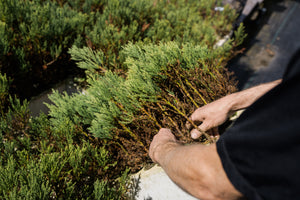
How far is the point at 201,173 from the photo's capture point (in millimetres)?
999

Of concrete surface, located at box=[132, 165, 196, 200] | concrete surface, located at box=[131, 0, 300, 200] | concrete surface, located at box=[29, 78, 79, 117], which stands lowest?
concrete surface, located at box=[29, 78, 79, 117]

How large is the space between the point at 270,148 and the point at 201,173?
0.34m

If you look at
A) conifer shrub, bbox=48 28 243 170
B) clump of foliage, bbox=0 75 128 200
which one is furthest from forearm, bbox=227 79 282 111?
clump of foliage, bbox=0 75 128 200

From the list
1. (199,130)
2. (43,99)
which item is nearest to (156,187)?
(199,130)

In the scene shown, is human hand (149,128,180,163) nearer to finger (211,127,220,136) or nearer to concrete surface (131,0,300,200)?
finger (211,127,220,136)

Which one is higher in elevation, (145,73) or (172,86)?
(145,73)

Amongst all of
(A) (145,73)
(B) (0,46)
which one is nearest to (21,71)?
(B) (0,46)

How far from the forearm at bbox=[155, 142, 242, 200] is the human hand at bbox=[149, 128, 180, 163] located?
0.18 meters

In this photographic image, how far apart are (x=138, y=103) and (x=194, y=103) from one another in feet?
1.85

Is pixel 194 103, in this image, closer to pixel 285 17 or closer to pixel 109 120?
pixel 109 120

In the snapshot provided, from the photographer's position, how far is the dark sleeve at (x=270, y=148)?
735 mm

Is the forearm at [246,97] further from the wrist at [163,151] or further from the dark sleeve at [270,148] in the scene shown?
the dark sleeve at [270,148]

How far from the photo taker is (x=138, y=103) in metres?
2.08

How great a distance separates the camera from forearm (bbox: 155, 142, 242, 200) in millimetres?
936
